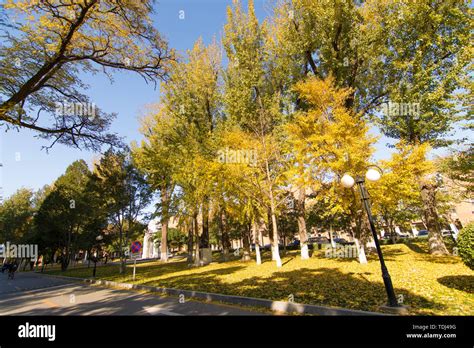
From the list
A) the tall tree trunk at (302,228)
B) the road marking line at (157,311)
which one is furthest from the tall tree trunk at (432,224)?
the road marking line at (157,311)

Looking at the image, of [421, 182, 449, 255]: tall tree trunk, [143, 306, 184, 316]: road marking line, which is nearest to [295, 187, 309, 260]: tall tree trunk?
[421, 182, 449, 255]: tall tree trunk

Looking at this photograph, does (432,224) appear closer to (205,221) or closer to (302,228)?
(302,228)

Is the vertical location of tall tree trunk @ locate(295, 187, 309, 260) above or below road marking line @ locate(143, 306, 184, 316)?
above

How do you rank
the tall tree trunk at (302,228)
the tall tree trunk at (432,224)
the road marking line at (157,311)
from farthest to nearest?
the tall tree trunk at (302,228)
the tall tree trunk at (432,224)
the road marking line at (157,311)

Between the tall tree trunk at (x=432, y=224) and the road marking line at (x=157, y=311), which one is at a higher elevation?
the tall tree trunk at (x=432, y=224)

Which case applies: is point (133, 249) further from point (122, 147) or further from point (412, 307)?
point (412, 307)

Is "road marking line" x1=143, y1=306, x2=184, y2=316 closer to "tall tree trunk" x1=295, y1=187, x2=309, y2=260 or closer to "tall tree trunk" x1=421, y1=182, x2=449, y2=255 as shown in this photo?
"tall tree trunk" x1=295, y1=187, x2=309, y2=260

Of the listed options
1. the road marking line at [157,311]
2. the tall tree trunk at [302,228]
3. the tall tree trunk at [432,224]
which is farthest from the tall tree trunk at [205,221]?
the tall tree trunk at [432,224]

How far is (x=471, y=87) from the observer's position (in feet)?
35.9

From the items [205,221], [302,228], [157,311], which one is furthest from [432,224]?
[205,221]

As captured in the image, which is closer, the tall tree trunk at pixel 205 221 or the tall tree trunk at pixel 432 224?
the tall tree trunk at pixel 432 224

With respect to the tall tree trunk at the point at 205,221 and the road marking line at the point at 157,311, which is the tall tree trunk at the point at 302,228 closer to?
the tall tree trunk at the point at 205,221

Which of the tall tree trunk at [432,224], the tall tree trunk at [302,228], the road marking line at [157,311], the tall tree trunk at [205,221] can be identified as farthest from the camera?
the tall tree trunk at [205,221]
